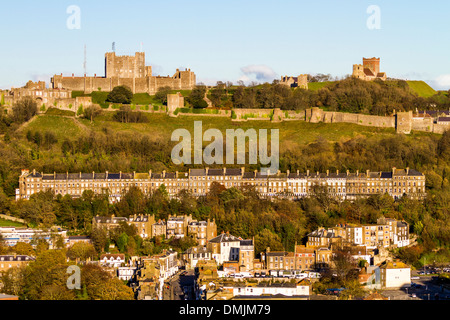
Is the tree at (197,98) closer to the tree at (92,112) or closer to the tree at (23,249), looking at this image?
the tree at (92,112)

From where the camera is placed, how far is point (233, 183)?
63281 mm

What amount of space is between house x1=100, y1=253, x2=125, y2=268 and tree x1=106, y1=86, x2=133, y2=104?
33090 millimetres

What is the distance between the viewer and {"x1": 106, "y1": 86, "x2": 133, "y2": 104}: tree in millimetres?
82188

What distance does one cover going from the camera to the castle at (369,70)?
90.5m

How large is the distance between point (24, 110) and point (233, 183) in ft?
72.9

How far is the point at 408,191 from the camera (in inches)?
2447

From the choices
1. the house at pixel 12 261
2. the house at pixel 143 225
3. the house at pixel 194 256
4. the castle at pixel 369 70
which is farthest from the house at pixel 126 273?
the castle at pixel 369 70

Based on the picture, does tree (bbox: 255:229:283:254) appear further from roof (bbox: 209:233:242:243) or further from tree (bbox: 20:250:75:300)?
tree (bbox: 20:250:75:300)

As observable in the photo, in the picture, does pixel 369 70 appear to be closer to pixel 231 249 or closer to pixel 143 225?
pixel 143 225

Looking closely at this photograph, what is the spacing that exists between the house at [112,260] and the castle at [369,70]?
45.0 metres

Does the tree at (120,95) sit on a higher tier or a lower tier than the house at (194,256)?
higher

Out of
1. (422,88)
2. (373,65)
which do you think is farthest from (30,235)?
(422,88)
